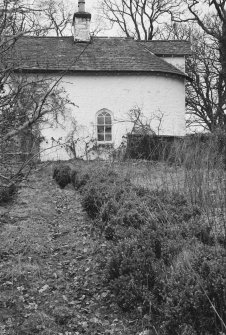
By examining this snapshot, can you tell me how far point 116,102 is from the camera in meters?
19.9

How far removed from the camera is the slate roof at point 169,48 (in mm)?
22328

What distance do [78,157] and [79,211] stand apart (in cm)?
953

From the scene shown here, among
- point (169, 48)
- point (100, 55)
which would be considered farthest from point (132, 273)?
point (169, 48)

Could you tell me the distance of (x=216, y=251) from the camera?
169 inches

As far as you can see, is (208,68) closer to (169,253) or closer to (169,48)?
(169,48)

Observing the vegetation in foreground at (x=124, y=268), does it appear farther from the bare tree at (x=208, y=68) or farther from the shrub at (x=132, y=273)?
the bare tree at (x=208, y=68)

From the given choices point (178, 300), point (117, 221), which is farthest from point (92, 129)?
point (178, 300)

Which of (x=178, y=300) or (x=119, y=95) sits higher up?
(x=119, y=95)

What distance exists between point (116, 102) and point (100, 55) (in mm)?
2691

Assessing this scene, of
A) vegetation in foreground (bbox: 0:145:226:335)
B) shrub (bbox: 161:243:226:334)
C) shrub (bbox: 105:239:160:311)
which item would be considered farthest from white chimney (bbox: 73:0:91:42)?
shrub (bbox: 161:243:226:334)

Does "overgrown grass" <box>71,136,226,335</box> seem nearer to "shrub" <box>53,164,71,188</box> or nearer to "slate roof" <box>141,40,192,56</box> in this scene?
"shrub" <box>53,164,71,188</box>

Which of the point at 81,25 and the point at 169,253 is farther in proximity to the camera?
the point at 81,25

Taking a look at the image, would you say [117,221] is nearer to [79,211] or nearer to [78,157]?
[79,211]

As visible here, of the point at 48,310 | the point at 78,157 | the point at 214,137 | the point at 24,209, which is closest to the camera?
the point at 48,310
